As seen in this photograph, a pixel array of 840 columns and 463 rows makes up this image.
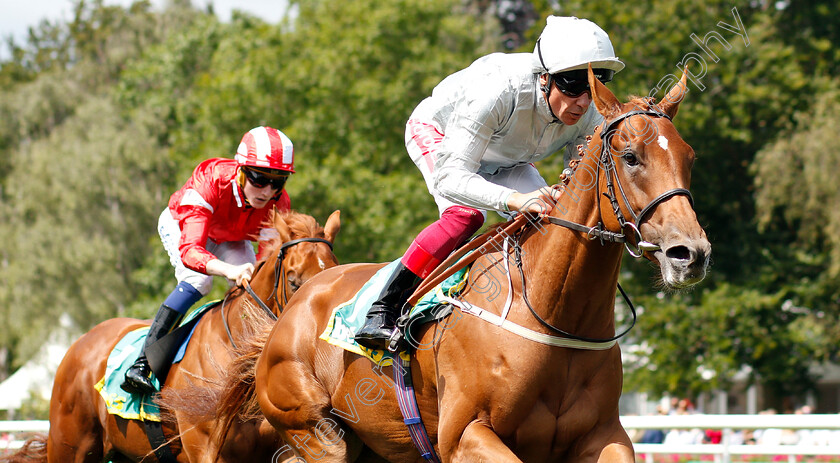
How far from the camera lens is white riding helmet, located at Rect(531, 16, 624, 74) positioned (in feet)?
13.4

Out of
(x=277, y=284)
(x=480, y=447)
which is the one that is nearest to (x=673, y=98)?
(x=480, y=447)

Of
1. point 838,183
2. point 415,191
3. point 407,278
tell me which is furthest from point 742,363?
point 407,278

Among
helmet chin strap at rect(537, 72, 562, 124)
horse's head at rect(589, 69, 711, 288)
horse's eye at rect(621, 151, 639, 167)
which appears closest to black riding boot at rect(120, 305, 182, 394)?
helmet chin strap at rect(537, 72, 562, 124)

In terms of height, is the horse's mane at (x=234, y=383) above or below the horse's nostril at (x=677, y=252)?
below

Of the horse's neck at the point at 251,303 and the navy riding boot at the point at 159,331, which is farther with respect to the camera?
the navy riding boot at the point at 159,331

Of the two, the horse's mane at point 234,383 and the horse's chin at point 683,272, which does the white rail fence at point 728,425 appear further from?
the horse's chin at point 683,272

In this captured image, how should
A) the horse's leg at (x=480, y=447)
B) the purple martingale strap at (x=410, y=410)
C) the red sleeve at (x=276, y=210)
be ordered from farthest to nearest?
the red sleeve at (x=276, y=210) < the purple martingale strap at (x=410, y=410) < the horse's leg at (x=480, y=447)

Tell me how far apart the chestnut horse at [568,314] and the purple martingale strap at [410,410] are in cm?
3

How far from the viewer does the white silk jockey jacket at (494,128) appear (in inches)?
168

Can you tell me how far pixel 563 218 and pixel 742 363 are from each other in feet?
59.9

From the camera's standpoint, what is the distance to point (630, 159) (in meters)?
3.65

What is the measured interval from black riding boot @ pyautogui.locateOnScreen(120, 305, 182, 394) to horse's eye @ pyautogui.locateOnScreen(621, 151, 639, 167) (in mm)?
4041

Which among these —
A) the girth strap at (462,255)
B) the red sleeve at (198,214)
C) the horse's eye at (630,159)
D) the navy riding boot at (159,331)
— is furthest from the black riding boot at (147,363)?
the horse's eye at (630,159)

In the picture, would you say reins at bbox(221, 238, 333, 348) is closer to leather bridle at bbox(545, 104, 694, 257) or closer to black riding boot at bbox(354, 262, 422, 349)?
black riding boot at bbox(354, 262, 422, 349)
